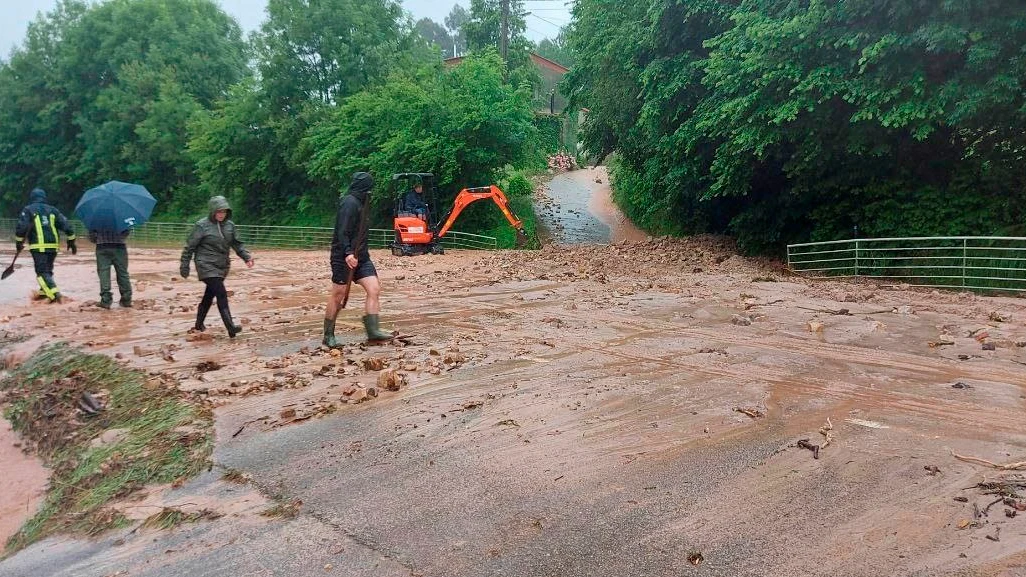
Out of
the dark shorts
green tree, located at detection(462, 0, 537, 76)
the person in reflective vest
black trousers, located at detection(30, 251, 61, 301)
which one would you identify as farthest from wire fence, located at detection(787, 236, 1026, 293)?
green tree, located at detection(462, 0, 537, 76)

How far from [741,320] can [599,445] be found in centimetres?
499

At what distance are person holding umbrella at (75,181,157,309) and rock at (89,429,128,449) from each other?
19.9ft

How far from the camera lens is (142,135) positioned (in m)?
42.4

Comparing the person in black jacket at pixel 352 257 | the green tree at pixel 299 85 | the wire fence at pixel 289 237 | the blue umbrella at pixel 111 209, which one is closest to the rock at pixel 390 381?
the person in black jacket at pixel 352 257

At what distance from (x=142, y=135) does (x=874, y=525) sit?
45.3 metres

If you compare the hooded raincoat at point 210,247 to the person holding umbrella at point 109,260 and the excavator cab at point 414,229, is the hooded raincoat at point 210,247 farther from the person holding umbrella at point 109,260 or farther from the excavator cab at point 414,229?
the excavator cab at point 414,229

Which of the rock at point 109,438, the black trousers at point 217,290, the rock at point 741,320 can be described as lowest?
the rock at point 109,438

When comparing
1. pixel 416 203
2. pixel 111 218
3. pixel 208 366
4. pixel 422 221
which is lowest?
pixel 208 366

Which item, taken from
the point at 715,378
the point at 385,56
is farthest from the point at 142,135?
the point at 715,378

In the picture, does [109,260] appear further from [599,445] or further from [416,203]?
[416,203]

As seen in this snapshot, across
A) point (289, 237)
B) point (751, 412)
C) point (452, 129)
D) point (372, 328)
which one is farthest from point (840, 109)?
point (289, 237)

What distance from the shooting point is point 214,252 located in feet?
30.7

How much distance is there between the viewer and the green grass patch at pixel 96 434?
5.17 meters

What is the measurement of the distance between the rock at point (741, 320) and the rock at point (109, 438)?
6852 millimetres
